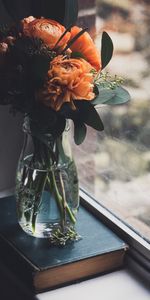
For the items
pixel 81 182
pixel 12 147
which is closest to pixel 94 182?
pixel 81 182

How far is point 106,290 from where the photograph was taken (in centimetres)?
125

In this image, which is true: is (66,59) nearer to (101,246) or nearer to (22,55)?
(22,55)

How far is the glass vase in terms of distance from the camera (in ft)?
4.14

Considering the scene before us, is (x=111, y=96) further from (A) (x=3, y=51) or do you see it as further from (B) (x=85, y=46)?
(A) (x=3, y=51)

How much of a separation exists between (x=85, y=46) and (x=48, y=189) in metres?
0.29

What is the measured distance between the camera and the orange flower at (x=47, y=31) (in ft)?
3.71

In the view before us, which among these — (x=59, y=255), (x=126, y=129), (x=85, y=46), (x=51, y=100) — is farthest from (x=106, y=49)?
(x=59, y=255)

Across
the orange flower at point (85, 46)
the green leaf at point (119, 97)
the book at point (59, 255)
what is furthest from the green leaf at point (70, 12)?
the book at point (59, 255)

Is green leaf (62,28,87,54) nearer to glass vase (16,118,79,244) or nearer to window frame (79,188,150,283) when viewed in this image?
glass vase (16,118,79,244)

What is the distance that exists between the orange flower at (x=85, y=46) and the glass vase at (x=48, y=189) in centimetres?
15

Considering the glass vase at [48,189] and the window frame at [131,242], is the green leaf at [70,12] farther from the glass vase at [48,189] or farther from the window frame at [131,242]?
the window frame at [131,242]

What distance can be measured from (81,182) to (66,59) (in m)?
0.48

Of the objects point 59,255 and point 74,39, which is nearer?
point 74,39

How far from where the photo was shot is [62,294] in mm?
1234
